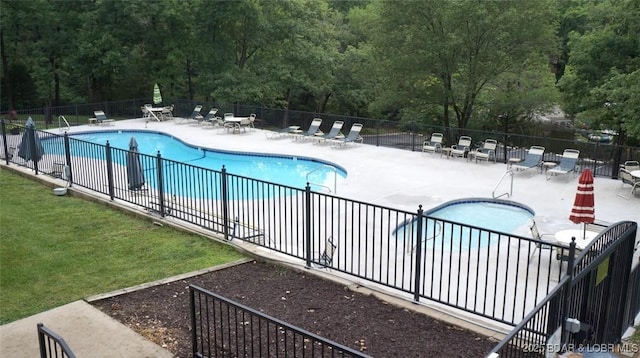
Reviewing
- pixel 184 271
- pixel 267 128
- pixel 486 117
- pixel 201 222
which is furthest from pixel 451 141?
pixel 184 271

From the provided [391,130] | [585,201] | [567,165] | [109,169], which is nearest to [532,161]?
[567,165]

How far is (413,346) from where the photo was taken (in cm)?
611

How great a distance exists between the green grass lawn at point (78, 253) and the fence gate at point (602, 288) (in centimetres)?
539

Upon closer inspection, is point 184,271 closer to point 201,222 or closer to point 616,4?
point 201,222

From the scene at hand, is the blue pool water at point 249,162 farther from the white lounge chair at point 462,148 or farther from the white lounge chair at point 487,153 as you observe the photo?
the white lounge chair at point 487,153

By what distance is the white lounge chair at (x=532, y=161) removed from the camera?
16.5 meters

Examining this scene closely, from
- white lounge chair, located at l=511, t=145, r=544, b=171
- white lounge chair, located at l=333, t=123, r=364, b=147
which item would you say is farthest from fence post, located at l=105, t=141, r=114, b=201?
white lounge chair, located at l=511, t=145, r=544, b=171

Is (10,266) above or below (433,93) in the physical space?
below

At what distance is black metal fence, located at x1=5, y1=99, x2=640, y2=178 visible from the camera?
17859mm

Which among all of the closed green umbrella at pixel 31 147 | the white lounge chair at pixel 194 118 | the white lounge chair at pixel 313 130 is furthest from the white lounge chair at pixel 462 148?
the white lounge chair at pixel 194 118

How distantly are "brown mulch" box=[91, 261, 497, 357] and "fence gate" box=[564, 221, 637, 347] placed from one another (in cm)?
103

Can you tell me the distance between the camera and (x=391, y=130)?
74.2 feet

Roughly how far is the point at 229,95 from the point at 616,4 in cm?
2024

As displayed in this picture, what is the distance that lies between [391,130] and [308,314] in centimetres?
1638
